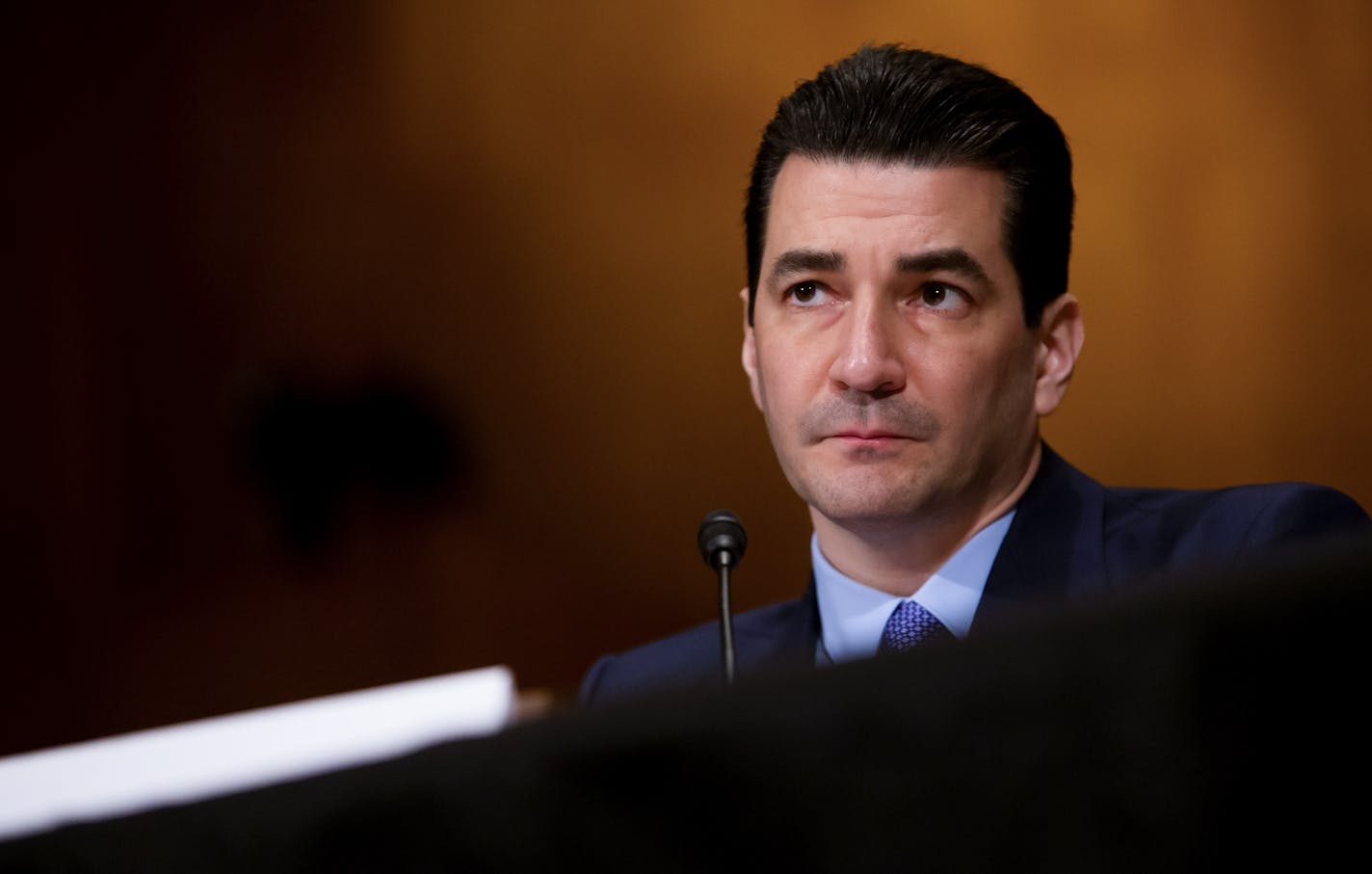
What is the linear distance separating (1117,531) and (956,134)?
440 mm

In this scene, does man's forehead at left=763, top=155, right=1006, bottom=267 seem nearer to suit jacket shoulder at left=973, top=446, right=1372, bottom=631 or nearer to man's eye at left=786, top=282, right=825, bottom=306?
man's eye at left=786, top=282, right=825, bottom=306

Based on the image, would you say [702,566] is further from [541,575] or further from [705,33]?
Result: [705,33]

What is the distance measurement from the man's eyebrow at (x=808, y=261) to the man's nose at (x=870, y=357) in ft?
0.22

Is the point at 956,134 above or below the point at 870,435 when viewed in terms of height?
above

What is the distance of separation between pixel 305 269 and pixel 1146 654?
284cm

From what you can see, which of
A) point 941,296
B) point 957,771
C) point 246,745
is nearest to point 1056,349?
point 941,296

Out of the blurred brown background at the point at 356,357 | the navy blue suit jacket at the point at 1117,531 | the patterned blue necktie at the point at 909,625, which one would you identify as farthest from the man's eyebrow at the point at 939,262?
the blurred brown background at the point at 356,357

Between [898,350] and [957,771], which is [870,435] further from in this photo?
[957,771]

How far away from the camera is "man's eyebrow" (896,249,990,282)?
4.44ft

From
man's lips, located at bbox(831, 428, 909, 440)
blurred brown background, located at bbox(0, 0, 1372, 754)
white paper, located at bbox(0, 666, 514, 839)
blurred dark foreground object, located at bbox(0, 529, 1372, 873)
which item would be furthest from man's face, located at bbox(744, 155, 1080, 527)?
blurred brown background, located at bbox(0, 0, 1372, 754)

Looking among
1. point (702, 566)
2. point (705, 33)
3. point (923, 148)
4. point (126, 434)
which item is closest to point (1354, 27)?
point (705, 33)

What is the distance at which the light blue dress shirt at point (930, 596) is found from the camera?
1.39 metres

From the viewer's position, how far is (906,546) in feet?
4.58

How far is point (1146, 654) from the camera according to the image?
159 mm
